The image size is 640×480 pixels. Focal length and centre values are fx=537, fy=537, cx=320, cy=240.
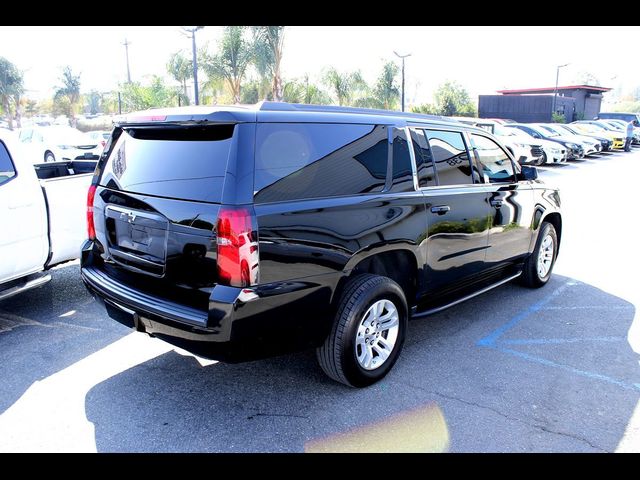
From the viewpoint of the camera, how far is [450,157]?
4.39 meters

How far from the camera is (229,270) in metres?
2.95

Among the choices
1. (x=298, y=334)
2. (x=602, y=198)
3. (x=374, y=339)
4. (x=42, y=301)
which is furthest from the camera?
(x=602, y=198)

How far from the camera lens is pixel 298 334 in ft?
10.6

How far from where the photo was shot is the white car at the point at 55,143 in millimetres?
17750

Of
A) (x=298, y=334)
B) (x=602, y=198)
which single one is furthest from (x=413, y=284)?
(x=602, y=198)

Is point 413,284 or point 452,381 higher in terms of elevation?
point 413,284

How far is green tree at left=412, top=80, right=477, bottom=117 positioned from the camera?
157 feet

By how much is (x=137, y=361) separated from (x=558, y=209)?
456cm

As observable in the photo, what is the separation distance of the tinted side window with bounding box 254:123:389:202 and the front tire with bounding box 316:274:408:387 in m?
0.66

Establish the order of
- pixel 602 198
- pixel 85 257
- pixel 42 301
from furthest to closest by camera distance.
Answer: pixel 602 198
pixel 42 301
pixel 85 257

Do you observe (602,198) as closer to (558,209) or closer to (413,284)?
(558,209)

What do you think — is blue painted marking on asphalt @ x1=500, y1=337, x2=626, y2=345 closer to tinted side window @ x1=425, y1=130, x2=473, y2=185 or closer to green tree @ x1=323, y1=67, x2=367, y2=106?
tinted side window @ x1=425, y1=130, x2=473, y2=185
